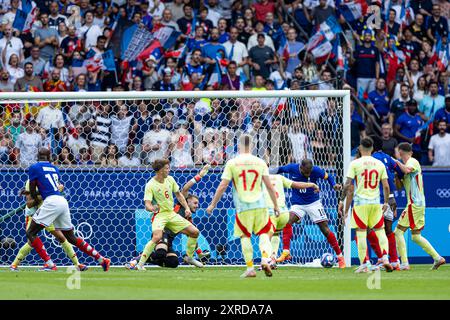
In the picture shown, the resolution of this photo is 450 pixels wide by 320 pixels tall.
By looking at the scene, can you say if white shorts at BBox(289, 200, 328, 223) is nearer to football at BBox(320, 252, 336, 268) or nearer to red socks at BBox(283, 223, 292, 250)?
red socks at BBox(283, 223, 292, 250)

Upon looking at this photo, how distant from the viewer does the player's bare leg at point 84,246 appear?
18.1 metres

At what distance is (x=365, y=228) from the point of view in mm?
17469

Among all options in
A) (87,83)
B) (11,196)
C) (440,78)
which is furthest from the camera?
(440,78)

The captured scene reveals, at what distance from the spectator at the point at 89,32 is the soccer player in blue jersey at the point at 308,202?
6.36 m

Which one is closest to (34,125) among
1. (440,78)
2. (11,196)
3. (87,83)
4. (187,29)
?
(11,196)

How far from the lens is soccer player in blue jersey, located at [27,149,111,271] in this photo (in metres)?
18.1

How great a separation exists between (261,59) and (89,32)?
3821 mm

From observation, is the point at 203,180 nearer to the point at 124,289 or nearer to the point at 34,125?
the point at 34,125

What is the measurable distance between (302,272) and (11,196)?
597 cm

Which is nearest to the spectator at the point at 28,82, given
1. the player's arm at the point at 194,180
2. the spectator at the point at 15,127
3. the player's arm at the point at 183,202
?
the spectator at the point at 15,127

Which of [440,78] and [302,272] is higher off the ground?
[440,78]

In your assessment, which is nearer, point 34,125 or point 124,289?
point 124,289

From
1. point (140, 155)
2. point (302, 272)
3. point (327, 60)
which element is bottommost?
point (302, 272)

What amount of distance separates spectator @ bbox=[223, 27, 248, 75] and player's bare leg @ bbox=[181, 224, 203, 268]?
20.2 feet
